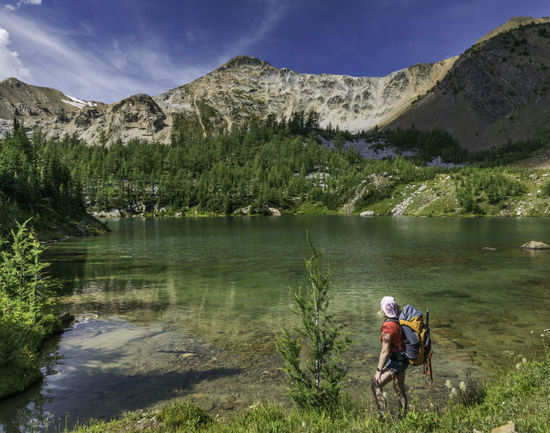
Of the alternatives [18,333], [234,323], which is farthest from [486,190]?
[18,333]

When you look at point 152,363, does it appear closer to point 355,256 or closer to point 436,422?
point 436,422

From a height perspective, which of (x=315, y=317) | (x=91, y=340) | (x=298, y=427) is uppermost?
(x=315, y=317)

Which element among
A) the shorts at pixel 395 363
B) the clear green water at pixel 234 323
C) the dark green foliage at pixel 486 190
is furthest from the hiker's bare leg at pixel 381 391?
the dark green foliage at pixel 486 190

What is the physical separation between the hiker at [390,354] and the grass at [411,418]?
28.8 inches

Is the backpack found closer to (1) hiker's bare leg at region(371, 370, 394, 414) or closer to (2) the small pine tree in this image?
(1) hiker's bare leg at region(371, 370, 394, 414)

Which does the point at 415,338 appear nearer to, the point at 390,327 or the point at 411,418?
the point at 390,327

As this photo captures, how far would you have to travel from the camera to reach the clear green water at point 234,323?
45.0 ft

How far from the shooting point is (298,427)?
8.49 metres

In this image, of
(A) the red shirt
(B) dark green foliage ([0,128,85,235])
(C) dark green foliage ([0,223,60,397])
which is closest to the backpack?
(A) the red shirt

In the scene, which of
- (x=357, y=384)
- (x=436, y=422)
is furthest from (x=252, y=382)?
(x=436, y=422)

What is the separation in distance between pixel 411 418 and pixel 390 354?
6.34 ft

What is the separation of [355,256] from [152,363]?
39.3 m

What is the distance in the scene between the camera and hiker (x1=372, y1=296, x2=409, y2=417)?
→ 9.63 meters

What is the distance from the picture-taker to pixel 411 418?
8023mm
